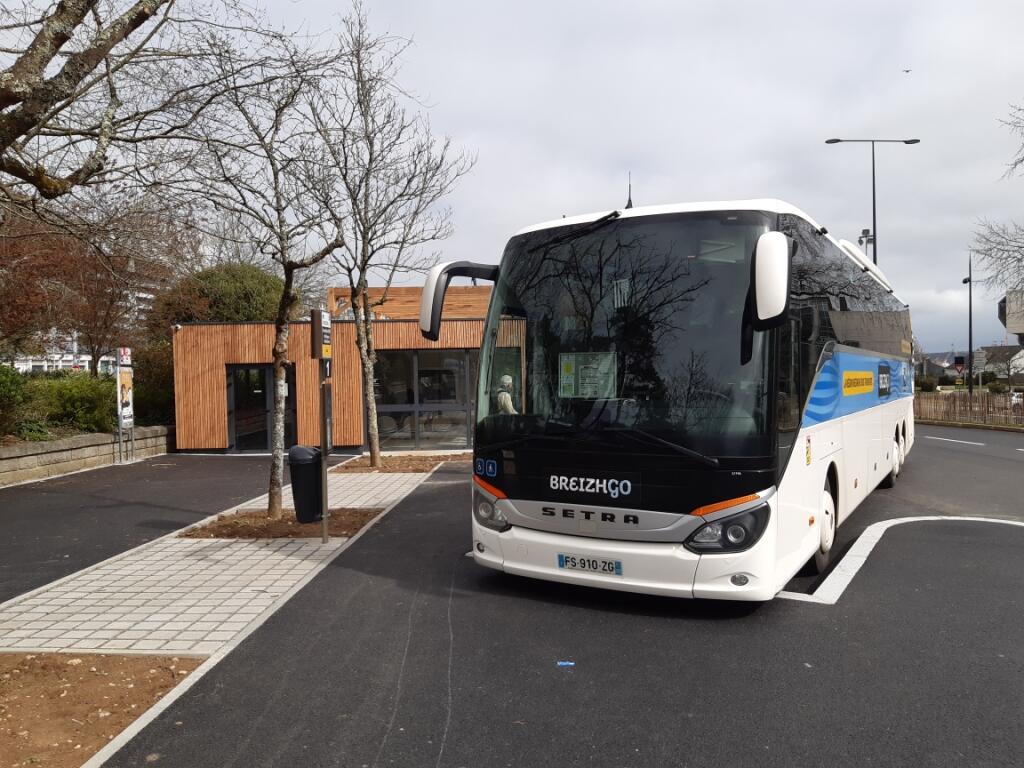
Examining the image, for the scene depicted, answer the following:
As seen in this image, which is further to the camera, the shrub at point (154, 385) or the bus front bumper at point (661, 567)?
the shrub at point (154, 385)

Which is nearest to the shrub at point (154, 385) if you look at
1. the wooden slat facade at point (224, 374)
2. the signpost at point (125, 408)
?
the wooden slat facade at point (224, 374)

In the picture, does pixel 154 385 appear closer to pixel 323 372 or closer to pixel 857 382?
pixel 323 372

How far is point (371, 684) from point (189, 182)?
16.9 ft

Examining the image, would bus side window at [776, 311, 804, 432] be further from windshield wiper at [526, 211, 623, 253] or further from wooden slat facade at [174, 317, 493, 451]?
wooden slat facade at [174, 317, 493, 451]

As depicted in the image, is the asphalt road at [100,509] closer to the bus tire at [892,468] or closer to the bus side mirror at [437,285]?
the bus side mirror at [437,285]

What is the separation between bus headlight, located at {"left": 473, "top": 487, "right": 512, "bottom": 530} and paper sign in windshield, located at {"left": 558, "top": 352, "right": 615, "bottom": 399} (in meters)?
1.07

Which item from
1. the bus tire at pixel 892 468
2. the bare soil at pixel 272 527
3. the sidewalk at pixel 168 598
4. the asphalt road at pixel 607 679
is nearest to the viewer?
the asphalt road at pixel 607 679

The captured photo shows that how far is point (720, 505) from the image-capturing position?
16.4ft

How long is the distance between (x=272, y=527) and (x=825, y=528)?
20.1 feet

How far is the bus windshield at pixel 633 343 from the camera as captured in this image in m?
5.04

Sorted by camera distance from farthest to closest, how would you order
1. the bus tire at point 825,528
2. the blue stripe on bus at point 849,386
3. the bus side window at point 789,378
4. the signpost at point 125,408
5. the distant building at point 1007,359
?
1. the distant building at point 1007,359
2. the signpost at point 125,408
3. the bus tire at point 825,528
4. the blue stripe on bus at point 849,386
5. the bus side window at point 789,378

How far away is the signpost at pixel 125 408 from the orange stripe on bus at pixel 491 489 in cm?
1369

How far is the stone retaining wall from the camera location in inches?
559

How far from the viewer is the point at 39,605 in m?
6.16
